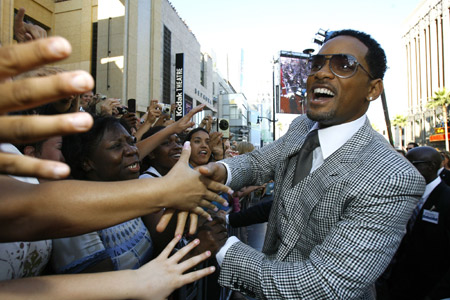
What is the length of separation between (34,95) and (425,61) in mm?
71485

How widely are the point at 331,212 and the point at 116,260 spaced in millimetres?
1310

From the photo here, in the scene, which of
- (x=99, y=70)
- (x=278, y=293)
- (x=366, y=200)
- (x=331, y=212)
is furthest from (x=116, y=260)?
(x=99, y=70)

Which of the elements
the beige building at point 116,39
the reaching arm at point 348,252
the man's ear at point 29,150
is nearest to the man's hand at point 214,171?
the reaching arm at point 348,252

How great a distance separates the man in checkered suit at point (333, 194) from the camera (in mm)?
1541

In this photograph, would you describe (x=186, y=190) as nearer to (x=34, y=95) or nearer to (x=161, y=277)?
(x=161, y=277)

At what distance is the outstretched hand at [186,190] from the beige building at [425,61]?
59.7m

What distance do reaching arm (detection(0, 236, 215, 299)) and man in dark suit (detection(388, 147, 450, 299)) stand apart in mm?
3048

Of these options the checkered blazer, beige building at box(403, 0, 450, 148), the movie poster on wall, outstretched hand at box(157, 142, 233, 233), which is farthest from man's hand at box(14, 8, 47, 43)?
beige building at box(403, 0, 450, 148)

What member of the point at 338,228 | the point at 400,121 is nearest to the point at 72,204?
the point at 338,228

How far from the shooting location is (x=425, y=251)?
3.43 meters

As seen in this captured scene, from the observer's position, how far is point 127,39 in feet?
53.6

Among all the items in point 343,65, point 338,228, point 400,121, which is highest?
point 400,121

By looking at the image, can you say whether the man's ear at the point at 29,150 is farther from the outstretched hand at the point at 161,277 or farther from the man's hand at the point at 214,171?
the outstretched hand at the point at 161,277

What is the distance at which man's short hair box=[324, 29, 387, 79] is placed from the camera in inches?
82.0
